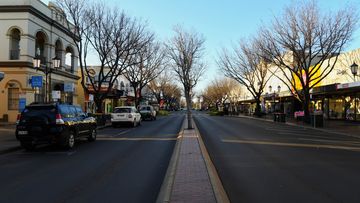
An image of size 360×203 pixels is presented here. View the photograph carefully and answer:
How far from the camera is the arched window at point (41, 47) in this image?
119 ft

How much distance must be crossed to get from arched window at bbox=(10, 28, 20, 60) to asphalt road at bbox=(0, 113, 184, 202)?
19.6 metres

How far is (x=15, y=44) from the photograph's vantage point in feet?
113

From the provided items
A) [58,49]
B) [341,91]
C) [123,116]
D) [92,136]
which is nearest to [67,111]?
[92,136]

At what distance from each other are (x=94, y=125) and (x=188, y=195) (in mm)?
14007

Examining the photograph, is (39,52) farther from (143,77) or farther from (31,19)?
(143,77)

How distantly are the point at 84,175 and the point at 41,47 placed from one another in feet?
97.8

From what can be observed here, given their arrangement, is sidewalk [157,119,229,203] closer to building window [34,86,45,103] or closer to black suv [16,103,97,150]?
black suv [16,103,97,150]

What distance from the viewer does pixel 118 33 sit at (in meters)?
35.3

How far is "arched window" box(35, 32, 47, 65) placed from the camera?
119ft

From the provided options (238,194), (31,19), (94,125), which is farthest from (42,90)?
(238,194)

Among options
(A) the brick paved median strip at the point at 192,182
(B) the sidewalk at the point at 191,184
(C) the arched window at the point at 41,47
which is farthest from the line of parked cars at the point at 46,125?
(C) the arched window at the point at 41,47

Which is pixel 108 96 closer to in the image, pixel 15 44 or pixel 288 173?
pixel 15 44

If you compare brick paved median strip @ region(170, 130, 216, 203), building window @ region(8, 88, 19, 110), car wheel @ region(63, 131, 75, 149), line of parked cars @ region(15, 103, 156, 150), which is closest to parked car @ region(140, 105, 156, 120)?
building window @ region(8, 88, 19, 110)

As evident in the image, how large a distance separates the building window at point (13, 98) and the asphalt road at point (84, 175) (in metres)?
18.8
